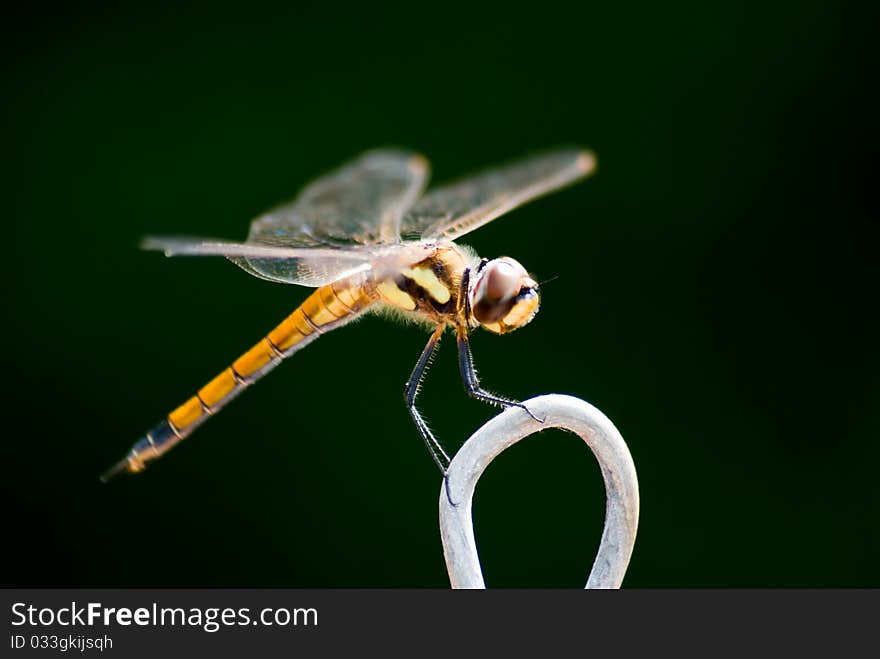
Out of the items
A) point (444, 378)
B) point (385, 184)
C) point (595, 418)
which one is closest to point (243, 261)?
point (385, 184)

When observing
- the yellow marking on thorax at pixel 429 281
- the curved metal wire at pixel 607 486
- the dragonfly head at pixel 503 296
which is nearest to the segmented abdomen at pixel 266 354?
the yellow marking on thorax at pixel 429 281

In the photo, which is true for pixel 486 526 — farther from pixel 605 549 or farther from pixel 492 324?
pixel 605 549

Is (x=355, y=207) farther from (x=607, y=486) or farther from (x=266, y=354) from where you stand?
(x=607, y=486)

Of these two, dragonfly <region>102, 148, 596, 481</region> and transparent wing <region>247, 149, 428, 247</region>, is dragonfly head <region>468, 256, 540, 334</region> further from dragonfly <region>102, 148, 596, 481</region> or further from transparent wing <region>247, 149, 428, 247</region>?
transparent wing <region>247, 149, 428, 247</region>

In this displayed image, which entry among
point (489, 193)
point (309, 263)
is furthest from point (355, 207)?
point (489, 193)

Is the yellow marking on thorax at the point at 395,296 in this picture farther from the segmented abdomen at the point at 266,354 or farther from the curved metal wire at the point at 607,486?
the curved metal wire at the point at 607,486

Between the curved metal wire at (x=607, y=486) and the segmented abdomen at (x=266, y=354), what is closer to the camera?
the curved metal wire at (x=607, y=486)

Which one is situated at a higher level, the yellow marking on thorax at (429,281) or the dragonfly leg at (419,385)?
the yellow marking on thorax at (429,281)
